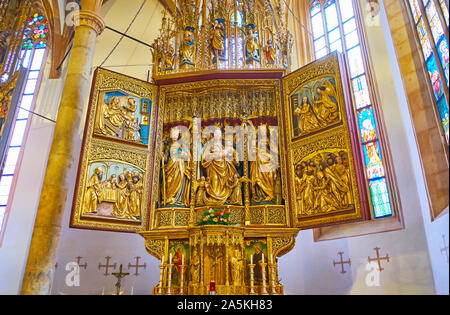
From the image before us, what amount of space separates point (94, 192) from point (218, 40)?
5009 mm

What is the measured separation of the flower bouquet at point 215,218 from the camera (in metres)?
7.75

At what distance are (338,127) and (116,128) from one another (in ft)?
16.4

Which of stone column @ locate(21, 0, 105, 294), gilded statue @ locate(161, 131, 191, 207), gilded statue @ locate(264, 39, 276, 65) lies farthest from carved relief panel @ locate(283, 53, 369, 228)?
stone column @ locate(21, 0, 105, 294)

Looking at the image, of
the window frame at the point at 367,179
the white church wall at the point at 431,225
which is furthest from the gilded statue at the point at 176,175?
the white church wall at the point at 431,225

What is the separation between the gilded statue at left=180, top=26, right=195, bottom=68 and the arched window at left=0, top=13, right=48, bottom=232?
4777 millimetres

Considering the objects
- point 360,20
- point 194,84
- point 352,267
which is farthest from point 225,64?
point 352,267

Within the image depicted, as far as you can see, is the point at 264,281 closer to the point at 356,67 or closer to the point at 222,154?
the point at 222,154

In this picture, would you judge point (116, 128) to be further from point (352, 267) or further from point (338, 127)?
point (352, 267)

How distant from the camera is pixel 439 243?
6.33m

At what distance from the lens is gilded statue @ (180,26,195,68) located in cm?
947

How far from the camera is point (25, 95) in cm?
1250

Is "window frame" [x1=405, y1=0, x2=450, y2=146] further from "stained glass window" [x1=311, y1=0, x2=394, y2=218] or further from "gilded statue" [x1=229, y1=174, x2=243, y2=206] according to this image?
"gilded statue" [x1=229, y1=174, x2=243, y2=206]

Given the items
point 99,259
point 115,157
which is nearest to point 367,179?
point 115,157

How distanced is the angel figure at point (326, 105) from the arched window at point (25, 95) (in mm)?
8049
